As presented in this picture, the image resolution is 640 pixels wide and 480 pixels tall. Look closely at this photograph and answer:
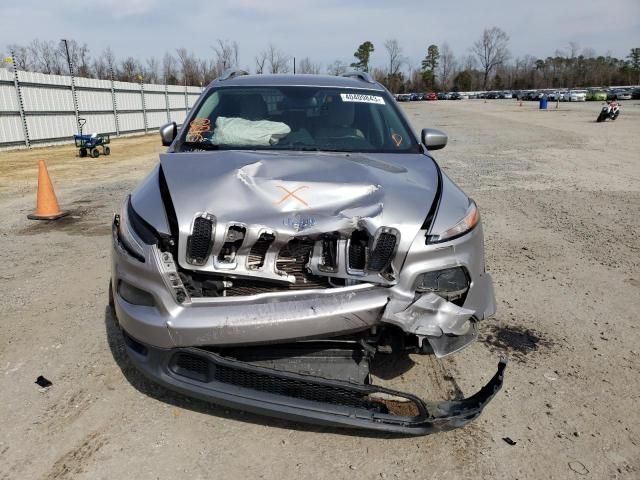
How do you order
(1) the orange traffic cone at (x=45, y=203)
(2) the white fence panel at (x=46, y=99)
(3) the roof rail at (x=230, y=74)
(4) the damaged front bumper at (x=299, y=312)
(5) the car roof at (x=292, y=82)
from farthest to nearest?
(2) the white fence panel at (x=46, y=99) < (1) the orange traffic cone at (x=45, y=203) < (3) the roof rail at (x=230, y=74) < (5) the car roof at (x=292, y=82) < (4) the damaged front bumper at (x=299, y=312)

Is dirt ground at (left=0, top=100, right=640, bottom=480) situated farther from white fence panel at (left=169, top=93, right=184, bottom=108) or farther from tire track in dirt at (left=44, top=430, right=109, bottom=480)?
white fence panel at (left=169, top=93, right=184, bottom=108)

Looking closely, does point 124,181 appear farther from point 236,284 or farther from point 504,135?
point 504,135

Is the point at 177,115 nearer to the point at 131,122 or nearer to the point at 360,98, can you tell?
the point at 131,122

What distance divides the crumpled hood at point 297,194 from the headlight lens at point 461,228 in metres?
0.11

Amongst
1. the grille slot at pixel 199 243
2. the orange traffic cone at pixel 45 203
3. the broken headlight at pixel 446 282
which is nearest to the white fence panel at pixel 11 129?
the orange traffic cone at pixel 45 203

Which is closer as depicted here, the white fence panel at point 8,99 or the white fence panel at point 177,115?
the white fence panel at point 8,99

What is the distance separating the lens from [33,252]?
17.3ft

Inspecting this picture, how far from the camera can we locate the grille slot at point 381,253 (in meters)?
2.26

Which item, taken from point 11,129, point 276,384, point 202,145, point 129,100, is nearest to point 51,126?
point 11,129

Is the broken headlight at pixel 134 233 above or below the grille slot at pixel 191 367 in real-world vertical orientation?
above

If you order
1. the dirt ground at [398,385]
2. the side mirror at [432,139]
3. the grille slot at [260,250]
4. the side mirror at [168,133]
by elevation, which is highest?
the side mirror at [168,133]

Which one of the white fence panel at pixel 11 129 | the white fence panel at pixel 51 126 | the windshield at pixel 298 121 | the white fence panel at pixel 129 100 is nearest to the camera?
the windshield at pixel 298 121

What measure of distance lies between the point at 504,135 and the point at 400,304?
19597 mm

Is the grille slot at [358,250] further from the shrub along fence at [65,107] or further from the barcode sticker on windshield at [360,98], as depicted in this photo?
the shrub along fence at [65,107]
